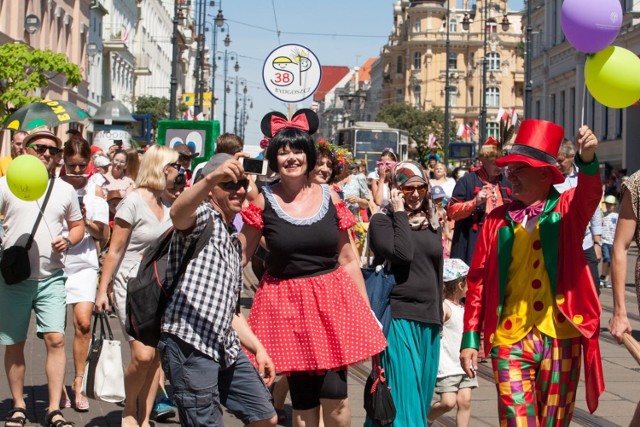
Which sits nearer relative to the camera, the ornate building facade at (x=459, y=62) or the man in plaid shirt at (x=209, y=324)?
the man in plaid shirt at (x=209, y=324)

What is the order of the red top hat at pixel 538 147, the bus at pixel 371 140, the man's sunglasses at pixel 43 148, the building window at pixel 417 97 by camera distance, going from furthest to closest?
the building window at pixel 417 97 → the bus at pixel 371 140 → the man's sunglasses at pixel 43 148 → the red top hat at pixel 538 147

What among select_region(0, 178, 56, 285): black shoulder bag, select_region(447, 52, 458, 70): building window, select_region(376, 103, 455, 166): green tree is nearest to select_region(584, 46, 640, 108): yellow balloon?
select_region(0, 178, 56, 285): black shoulder bag

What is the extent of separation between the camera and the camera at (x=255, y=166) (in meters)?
5.45

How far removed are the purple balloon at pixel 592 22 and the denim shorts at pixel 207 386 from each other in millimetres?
2116

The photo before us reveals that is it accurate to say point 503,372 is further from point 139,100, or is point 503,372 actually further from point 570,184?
point 139,100

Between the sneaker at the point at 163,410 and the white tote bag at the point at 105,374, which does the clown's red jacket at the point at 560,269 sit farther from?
the sneaker at the point at 163,410

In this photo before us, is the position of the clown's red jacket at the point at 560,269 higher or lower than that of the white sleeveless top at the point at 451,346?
higher

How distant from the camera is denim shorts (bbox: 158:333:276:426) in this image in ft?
16.6

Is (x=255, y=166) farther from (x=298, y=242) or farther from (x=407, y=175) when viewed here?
(x=407, y=175)

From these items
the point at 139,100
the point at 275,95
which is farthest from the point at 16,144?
the point at 139,100

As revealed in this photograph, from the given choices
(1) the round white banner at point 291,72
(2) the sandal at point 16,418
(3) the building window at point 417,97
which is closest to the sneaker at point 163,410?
(2) the sandal at point 16,418

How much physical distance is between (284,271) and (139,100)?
2423 inches

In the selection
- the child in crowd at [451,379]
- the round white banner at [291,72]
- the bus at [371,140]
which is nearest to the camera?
the child in crowd at [451,379]

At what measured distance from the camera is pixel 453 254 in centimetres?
1045
